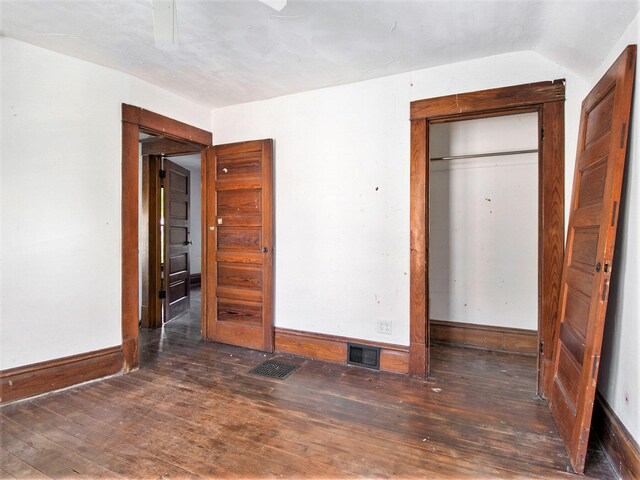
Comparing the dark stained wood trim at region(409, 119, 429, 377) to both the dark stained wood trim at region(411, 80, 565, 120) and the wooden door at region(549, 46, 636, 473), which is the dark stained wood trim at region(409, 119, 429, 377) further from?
the wooden door at region(549, 46, 636, 473)

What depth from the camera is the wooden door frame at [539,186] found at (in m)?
2.34

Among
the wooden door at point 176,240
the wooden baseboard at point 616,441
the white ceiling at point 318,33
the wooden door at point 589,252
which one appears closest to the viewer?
the wooden baseboard at point 616,441

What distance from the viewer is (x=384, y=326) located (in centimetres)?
288

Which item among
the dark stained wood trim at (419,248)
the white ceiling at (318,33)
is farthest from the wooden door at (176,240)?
the dark stained wood trim at (419,248)

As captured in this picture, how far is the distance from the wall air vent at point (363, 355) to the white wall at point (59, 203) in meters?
1.98

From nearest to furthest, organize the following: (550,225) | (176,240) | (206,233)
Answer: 1. (550,225)
2. (206,233)
3. (176,240)

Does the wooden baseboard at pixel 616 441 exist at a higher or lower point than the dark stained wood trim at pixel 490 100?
lower

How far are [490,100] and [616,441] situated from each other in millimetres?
2229

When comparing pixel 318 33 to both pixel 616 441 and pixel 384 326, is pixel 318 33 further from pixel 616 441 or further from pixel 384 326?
pixel 616 441

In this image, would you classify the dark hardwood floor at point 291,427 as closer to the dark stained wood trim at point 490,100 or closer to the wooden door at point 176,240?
the wooden door at point 176,240

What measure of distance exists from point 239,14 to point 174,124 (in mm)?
1560

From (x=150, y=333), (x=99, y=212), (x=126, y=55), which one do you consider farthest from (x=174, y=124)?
(x=150, y=333)

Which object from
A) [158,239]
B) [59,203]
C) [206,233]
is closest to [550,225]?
[206,233]

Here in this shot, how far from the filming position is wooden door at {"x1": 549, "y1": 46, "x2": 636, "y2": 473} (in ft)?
5.30
